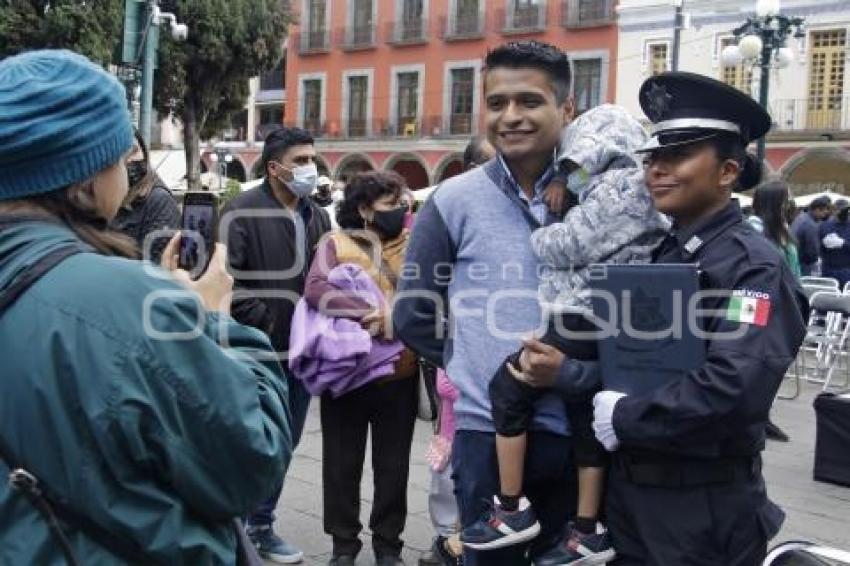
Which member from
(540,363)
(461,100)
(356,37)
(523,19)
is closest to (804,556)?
(540,363)

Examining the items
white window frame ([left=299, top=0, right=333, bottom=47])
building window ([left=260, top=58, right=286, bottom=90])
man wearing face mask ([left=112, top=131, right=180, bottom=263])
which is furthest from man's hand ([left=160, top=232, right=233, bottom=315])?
building window ([left=260, top=58, right=286, bottom=90])

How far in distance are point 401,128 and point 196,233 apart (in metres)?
38.0

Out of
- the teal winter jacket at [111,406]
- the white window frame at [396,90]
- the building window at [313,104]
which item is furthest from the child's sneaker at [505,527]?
the building window at [313,104]

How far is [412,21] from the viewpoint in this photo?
130 feet

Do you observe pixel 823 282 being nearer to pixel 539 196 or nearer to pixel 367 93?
pixel 539 196

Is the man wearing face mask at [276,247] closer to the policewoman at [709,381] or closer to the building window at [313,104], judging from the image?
the policewoman at [709,381]

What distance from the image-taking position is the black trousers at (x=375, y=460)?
452 cm

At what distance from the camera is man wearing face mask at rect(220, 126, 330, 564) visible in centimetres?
461

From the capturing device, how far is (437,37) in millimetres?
38469

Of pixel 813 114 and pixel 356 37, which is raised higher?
pixel 356 37

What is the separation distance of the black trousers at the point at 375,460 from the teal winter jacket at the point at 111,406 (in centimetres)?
297

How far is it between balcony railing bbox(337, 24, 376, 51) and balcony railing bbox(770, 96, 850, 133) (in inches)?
675

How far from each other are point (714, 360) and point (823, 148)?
1155 inches

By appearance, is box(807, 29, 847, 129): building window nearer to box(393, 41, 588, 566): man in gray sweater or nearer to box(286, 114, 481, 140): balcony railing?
box(286, 114, 481, 140): balcony railing
